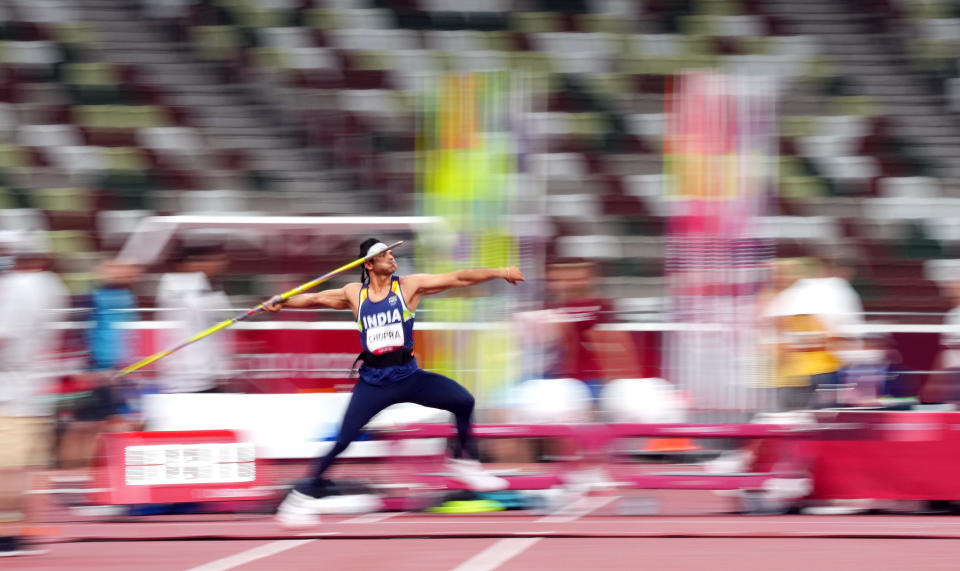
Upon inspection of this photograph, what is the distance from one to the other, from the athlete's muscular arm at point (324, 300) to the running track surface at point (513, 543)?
1334 mm

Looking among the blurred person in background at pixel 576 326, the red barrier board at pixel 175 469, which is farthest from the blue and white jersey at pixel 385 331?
the blurred person in background at pixel 576 326

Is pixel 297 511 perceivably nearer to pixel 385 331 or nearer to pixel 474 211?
pixel 385 331

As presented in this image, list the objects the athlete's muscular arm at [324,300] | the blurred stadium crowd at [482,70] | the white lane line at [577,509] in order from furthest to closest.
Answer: the blurred stadium crowd at [482,70], the athlete's muscular arm at [324,300], the white lane line at [577,509]

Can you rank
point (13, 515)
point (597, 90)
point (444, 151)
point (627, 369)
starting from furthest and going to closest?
point (597, 90), point (627, 369), point (444, 151), point (13, 515)

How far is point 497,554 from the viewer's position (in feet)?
23.8

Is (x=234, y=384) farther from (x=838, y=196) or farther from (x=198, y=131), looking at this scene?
(x=838, y=196)

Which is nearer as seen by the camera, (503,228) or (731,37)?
(503,228)

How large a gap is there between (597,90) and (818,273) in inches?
270

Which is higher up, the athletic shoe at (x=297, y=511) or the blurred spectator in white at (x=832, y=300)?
the blurred spectator in white at (x=832, y=300)

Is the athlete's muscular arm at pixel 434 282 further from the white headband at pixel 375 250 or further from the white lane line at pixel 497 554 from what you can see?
the white lane line at pixel 497 554

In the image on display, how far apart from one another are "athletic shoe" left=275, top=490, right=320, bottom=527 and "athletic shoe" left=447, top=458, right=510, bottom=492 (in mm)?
974

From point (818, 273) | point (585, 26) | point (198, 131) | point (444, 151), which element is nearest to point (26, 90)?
point (198, 131)

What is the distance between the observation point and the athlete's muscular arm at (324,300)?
29.5 feet

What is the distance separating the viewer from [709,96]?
10.4 m
